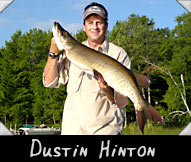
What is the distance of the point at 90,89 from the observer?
2475 mm

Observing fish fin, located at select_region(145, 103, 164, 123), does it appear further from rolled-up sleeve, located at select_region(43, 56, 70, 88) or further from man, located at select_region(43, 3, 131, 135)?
rolled-up sleeve, located at select_region(43, 56, 70, 88)

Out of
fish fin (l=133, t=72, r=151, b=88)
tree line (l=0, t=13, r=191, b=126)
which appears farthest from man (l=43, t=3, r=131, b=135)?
tree line (l=0, t=13, r=191, b=126)

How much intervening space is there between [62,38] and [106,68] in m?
0.51

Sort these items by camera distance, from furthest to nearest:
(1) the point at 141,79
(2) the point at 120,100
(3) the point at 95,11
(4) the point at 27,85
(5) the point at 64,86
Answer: (4) the point at 27,85 → (5) the point at 64,86 → (1) the point at 141,79 → (3) the point at 95,11 → (2) the point at 120,100

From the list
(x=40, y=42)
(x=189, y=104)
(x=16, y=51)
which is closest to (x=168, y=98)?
(x=189, y=104)

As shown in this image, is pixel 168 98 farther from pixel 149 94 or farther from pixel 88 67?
pixel 88 67

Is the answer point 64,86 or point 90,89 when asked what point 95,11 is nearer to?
point 90,89

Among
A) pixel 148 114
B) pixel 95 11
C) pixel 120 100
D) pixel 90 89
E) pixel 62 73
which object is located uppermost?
pixel 95 11

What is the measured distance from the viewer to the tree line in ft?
66.2

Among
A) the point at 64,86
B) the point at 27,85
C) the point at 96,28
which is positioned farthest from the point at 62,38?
the point at 27,85

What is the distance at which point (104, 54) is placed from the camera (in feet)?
7.96

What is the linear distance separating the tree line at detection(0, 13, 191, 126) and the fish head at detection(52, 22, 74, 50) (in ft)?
56.1

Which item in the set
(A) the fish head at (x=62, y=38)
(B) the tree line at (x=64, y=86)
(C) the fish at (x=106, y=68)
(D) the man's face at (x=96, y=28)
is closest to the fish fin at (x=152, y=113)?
(C) the fish at (x=106, y=68)

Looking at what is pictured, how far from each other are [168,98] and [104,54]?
19.6 m
